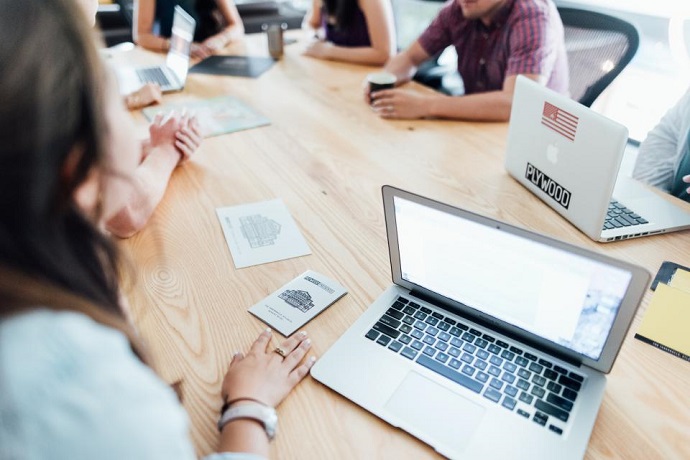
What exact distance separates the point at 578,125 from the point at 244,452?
2.71 ft

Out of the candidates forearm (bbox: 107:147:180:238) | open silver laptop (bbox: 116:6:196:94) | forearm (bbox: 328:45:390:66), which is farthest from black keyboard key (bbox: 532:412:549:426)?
forearm (bbox: 328:45:390:66)

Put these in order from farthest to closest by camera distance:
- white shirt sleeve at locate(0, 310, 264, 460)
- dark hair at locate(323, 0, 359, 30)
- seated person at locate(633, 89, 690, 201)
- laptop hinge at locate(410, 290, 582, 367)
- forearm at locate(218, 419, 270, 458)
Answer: dark hair at locate(323, 0, 359, 30)
seated person at locate(633, 89, 690, 201)
laptop hinge at locate(410, 290, 582, 367)
forearm at locate(218, 419, 270, 458)
white shirt sleeve at locate(0, 310, 264, 460)

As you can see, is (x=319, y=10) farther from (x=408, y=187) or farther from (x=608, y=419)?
(x=608, y=419)

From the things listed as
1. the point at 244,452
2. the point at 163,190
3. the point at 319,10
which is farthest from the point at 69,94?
the point at 319,10

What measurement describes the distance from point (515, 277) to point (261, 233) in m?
0.55

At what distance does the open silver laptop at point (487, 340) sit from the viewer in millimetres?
607

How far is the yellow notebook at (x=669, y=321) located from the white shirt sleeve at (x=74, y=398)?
0.71 metres

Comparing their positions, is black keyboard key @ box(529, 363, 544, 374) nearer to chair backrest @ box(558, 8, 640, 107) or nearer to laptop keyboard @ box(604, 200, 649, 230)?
laptop keyboard @ box(604, 200, 649, 230)

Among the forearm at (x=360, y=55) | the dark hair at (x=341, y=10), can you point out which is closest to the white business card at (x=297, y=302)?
the forearm at (x=360, y=55)

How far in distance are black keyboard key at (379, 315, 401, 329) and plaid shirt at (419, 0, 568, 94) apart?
1.06 meters

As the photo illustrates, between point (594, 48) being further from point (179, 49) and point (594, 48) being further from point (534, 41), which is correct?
point (179, 49)

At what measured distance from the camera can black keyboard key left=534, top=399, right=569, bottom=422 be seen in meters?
0.63

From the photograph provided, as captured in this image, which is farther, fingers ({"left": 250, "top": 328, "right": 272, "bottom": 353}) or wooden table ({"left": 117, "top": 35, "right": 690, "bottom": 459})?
fingers ({"left": 250, "top": 328, "right": 272, "bottom": 353})

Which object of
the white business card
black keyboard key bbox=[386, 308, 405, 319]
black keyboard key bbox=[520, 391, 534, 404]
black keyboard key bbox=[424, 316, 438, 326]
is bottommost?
the white business card
